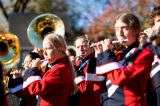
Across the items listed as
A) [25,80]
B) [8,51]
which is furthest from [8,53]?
[25,80]

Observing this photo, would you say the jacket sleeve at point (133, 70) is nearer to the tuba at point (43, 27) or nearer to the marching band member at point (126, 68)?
the marching band member at point (126, 68)

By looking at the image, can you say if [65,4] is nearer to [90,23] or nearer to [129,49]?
[90,23]

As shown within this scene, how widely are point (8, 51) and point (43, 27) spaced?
1226 mm

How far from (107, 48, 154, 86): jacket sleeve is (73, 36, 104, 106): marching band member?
1.06 meters

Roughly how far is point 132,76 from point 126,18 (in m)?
0.62

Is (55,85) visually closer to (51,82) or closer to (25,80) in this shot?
(51,82)

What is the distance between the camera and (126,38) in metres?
4.68

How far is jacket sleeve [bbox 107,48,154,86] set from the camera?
176 inches

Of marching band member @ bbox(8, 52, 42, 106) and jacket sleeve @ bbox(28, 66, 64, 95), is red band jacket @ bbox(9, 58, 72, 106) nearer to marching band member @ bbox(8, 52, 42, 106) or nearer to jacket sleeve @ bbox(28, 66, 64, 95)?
jacket sleeve @ bbox(28, 66, 64, 95)

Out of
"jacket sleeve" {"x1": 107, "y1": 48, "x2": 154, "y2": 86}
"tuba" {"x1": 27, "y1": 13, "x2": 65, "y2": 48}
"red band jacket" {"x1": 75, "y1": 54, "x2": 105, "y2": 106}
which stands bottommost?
"red band jacket" {"x1": 75, "y1": 54, "x2": 105, "y2": 106}

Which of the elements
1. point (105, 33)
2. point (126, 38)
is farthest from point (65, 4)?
point (126, 38)

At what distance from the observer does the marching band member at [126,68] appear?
450 centimetres

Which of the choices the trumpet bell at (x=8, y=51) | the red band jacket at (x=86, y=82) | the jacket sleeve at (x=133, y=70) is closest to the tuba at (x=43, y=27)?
the trumpet bell at (x=8, y=51)

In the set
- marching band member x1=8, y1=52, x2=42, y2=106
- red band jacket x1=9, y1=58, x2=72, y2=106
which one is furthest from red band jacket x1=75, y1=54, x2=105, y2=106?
marching band member x1=8, y1=52, x2=42, y2=106
